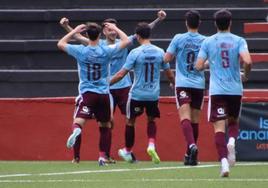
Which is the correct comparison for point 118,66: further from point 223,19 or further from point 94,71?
point 223,19

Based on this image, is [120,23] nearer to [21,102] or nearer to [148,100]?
[21,102]

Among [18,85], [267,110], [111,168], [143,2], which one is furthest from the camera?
[143,2]

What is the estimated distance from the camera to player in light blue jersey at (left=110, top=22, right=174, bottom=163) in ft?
47.5

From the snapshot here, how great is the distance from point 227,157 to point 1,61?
460 inches

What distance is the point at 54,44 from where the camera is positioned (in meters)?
22.2

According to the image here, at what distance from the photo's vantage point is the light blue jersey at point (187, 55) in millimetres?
13750

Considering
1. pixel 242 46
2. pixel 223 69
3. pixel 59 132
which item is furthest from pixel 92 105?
pixel 59 132

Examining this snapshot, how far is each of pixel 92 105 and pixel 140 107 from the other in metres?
1.09

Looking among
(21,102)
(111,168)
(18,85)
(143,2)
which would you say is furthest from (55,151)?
(143,2)

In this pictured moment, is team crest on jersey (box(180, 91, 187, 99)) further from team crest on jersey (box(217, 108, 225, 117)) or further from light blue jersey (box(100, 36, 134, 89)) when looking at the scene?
light blue jersey (box(100, 36, 134, 89))

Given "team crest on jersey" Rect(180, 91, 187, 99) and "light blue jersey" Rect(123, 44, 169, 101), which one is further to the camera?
"light blue jersey" Rect(123, 44, 169, 101)

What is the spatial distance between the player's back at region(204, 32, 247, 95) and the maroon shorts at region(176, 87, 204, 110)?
1.80m

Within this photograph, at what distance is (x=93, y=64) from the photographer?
13.9 metres

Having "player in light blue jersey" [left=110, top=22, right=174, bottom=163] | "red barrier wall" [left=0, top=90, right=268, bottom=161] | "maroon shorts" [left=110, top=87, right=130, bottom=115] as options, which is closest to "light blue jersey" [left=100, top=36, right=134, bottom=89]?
"maroon shorts" [left=110, top=87, right=130, bottom=115]
